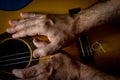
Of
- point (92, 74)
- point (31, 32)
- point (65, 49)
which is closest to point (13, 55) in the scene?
point (31, 32)

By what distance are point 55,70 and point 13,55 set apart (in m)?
0.23

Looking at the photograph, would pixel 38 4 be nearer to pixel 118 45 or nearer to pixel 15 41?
pixel 15 41

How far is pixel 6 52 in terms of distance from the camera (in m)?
1.12

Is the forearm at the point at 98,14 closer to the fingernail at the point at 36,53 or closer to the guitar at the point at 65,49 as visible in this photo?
the guitar at the point at 65,49

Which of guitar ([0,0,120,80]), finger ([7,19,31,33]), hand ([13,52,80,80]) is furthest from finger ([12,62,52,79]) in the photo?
finger ([7,19,31,33])

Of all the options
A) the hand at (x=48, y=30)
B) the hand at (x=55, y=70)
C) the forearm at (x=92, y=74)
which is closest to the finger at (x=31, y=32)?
the hand at (x=48, y=30)

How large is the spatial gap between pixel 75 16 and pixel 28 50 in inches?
11.1

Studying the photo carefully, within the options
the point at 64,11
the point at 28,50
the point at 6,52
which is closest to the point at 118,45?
the point at 64,11

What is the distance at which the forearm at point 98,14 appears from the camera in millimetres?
1123

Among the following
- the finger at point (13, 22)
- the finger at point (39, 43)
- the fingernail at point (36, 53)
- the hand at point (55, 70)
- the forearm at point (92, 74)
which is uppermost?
the finger at point (13, 22)

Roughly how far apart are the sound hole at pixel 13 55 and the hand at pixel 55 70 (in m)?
0.11

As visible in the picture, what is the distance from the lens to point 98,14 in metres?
1.15

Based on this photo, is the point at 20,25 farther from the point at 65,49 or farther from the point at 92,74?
the point at 92,74

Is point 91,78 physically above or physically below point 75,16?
below
